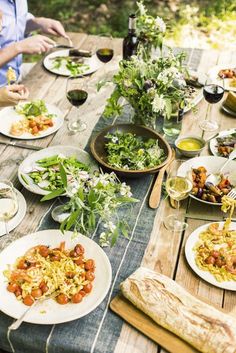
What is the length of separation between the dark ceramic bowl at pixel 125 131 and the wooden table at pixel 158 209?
0.55ft

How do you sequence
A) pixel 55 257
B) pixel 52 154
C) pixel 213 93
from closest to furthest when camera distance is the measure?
pixel 55 257, pixel 52 154, pixel 213 93

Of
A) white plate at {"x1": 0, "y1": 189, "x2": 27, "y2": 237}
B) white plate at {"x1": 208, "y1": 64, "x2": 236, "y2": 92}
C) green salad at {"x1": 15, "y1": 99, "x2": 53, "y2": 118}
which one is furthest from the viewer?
white plate at {"x1": 208, "y1": 64, "x2": 236, "y2": 92}

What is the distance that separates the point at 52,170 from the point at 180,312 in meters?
0.97

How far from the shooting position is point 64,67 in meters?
3.17

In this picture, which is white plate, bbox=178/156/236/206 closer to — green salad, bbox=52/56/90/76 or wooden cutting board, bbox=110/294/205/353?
wooden cutting board, bbox=110/294/205/353

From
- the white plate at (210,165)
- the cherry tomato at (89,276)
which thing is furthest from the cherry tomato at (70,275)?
the white plate at (210,165)

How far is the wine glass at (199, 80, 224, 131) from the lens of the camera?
8.25 feet

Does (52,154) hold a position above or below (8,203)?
below

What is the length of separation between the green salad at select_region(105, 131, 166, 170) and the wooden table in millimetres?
214

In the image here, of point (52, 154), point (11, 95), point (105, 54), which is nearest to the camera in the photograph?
point (52, 154)

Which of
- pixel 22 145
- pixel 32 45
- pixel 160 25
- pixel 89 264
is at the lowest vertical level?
pixel 22 145

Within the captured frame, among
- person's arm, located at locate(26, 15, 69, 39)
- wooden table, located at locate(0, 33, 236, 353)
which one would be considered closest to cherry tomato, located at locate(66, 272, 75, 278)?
wooden table, located at locate(0, 33, 236, 353)


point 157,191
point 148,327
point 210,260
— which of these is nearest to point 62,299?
point 148,327

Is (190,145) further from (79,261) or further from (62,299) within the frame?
(62,299)
